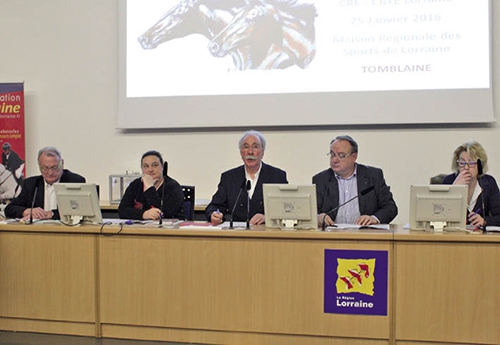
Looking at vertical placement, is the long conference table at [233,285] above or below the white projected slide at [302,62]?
below

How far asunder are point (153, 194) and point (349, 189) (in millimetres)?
1394

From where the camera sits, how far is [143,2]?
5613 mm

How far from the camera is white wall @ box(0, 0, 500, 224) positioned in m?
5.44

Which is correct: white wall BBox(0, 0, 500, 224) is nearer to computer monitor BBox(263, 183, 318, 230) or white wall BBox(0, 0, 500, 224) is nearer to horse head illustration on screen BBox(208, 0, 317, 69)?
horse head illustration on screen BBox(208, 0, 317, 69)

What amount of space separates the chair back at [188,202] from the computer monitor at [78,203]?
83 centimetres

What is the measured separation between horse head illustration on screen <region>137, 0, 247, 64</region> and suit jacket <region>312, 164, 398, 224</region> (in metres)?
1.97

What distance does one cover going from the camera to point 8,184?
583 cm

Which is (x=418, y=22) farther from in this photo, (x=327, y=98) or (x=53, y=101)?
(x=53, y=101)

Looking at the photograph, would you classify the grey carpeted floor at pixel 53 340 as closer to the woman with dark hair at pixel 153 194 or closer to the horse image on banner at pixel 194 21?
the woman with dark hair at pixel 153 194

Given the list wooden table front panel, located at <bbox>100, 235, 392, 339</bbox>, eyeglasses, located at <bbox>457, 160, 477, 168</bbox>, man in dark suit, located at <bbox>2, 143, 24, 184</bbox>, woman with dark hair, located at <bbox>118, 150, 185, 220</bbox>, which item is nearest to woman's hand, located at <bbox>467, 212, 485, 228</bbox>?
eyeglasses, located at <bbox>457, 160, 477, 168</bbox>

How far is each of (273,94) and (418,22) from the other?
4.74 ft

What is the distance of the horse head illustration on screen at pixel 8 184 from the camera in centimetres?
582

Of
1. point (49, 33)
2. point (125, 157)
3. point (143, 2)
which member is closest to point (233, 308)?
point (125, 157)

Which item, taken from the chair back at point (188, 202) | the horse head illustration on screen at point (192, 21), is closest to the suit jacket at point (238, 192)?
the chair back at point (188, 202)
